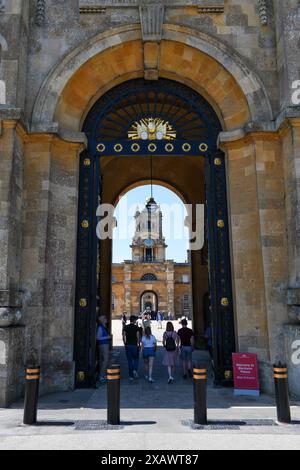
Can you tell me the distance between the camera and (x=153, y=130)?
32.2ft

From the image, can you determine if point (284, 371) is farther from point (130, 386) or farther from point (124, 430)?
point (130, 386)

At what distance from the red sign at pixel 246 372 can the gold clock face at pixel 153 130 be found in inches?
219

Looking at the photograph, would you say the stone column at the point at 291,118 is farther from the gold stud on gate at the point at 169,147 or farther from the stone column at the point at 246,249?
the gold stud on gate at the point at 169,147

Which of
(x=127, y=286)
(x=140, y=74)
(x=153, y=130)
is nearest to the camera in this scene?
(x=153, y=130)

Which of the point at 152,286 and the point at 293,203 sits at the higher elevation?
the point at 152,286

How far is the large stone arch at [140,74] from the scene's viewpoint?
8.98 metres

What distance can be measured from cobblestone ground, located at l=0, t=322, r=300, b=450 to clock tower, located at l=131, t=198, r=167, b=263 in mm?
48363

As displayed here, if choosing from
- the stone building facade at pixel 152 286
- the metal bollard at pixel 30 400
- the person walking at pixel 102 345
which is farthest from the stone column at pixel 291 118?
the stone building facade at pixel 152 286

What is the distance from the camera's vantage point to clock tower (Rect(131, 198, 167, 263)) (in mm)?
58500

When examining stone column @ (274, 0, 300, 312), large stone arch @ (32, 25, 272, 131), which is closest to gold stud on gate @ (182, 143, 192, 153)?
large stone arch @ (32, 25, 272, 131)

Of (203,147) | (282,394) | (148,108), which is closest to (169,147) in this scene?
(203,147)

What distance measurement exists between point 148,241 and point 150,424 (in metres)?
52.9

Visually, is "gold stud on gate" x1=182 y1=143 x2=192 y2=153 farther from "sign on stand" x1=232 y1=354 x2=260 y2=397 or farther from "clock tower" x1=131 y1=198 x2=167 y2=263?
"clock tower" x1=131 y1=198 x2=167 y2=263

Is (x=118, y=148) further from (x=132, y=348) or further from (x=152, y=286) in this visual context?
(x=152, y=286)
